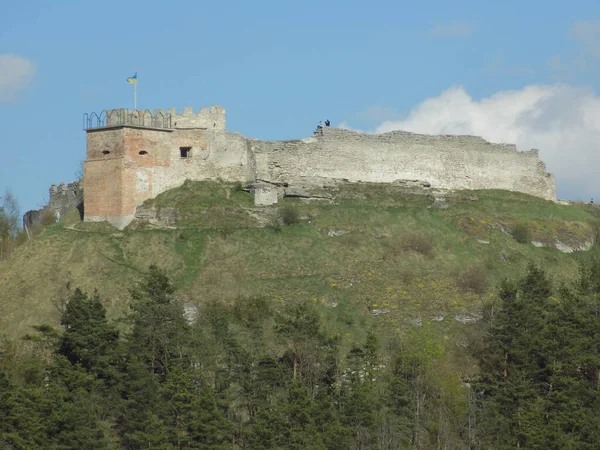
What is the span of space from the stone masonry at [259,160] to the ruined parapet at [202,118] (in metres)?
0.05

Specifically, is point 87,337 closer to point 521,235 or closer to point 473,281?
point 473,281

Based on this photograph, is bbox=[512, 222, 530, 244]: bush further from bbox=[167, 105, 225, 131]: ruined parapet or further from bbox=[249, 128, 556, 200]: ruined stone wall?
bbox=[167, 105, 225, 131]: ruined parapet

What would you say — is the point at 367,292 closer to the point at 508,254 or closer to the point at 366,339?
the point at 366,339

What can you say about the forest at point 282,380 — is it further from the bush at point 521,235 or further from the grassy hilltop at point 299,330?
the bush at point 521,235

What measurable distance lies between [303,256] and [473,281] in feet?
25.2

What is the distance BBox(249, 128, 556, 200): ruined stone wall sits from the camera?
226 feet

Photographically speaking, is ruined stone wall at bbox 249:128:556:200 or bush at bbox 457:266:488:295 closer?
bush at bbox 457:266:488:295

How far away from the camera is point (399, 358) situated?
56.8m

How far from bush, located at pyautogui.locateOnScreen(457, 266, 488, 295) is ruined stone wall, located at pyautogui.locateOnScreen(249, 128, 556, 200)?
8.68 meters

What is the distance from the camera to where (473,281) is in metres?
63.9

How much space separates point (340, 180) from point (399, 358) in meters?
15.2

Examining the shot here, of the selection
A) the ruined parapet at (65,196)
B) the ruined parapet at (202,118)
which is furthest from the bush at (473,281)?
the ruined parapet at (65,196)

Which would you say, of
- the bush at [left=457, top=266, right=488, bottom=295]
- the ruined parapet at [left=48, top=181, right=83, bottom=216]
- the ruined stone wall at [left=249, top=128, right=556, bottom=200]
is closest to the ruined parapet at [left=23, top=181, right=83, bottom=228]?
the ruined parapet at [left=48, top=181, right=83, bottom=216]

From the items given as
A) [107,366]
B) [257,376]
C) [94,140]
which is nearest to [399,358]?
[257,376]
